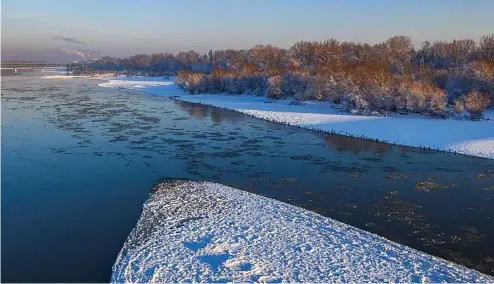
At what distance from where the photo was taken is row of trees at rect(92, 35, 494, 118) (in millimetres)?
37953

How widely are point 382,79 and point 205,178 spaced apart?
28706 mm

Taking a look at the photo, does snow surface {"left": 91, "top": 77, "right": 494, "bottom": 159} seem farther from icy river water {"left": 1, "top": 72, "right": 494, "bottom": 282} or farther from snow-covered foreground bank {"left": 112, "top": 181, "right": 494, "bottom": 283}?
snow-covered foreground bank {"left": 112, "top": 181, "right": 494, "bottom": 283}

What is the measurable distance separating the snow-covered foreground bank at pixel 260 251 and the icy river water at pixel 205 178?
0.79 metres

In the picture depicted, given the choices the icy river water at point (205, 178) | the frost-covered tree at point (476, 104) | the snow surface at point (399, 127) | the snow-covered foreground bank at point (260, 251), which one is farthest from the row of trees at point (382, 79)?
the snow-covered foreground bank at point (260, 251)

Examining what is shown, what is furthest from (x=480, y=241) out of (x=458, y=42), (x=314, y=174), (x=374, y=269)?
(x=458, y=42)

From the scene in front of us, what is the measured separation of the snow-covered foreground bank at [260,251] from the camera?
10.4m

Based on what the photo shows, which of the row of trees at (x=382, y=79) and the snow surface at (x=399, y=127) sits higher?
the row of trees at (x=382, y=79)

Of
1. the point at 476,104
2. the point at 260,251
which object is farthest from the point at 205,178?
the point at 476,104

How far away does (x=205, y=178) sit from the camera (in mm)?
19266

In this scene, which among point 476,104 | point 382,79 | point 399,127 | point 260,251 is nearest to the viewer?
point 260,251

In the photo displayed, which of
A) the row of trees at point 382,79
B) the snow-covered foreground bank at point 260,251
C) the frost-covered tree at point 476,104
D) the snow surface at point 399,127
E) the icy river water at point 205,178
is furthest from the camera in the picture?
the row of trees at point 382,79

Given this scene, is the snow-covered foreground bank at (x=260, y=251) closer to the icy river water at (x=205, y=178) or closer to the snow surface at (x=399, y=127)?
the icy river water at (x=205, y=178)

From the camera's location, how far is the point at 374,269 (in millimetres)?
10664

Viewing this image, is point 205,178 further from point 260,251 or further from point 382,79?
point 382,79
